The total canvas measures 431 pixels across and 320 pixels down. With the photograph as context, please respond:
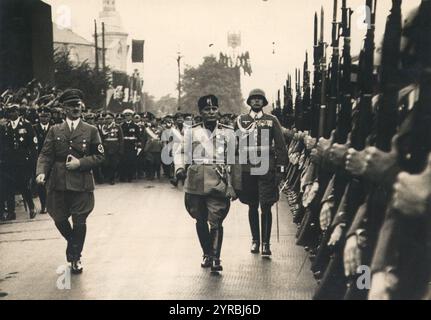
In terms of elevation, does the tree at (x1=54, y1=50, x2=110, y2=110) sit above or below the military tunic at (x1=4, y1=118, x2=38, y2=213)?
above

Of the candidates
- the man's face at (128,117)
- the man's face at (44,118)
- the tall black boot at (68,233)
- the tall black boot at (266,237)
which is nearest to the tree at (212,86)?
the man's face at (128,117)

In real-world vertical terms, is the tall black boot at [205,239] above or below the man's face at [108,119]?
below

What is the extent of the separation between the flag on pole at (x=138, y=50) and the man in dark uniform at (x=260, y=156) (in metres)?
10.7

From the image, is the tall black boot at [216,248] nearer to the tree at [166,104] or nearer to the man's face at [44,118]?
the man's face at [44,118]

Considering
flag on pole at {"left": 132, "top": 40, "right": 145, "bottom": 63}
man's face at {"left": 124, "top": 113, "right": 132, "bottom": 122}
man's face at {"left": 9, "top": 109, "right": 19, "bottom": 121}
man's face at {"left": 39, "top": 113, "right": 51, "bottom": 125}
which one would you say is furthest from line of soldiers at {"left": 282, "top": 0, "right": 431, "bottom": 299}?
man's face at {"left": 124, "top": 113, "right": 132, "bottom": 122}

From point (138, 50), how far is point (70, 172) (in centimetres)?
1236

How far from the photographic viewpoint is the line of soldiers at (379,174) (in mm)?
3760

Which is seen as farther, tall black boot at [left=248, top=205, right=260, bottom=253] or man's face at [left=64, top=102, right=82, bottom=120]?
tall black boot at [left=248, top=205, right=260, bottom=253]

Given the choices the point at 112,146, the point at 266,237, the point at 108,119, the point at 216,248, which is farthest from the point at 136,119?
the point at 216,248

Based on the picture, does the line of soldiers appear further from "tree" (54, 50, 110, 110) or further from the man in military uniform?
"tree" (54, 50, 110, 110)

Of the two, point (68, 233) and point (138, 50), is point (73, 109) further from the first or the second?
point (138, 50)

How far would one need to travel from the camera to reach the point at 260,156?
316 inches

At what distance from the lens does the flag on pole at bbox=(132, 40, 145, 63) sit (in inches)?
725

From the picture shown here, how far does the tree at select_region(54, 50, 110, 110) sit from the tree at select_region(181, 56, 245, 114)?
11285 millimetres
